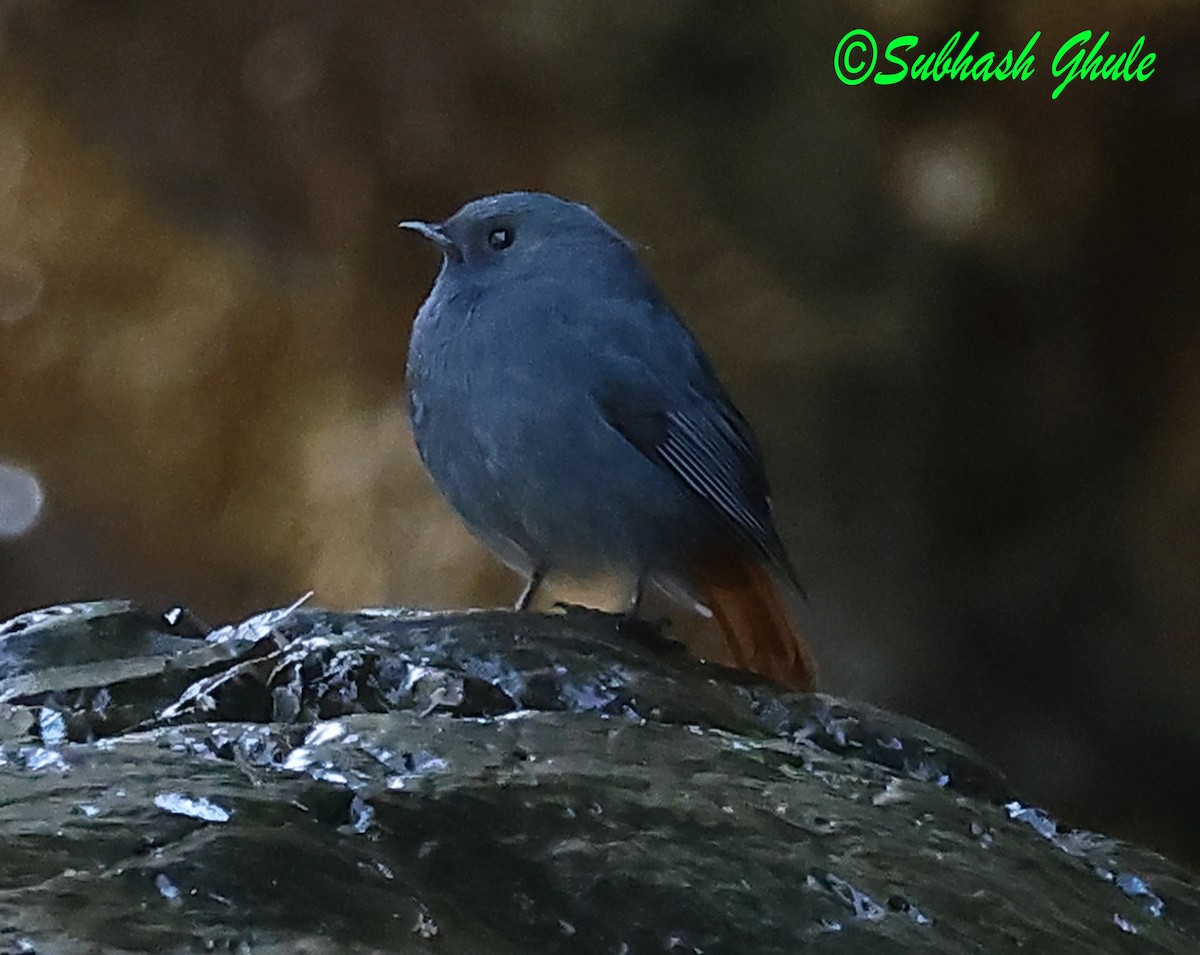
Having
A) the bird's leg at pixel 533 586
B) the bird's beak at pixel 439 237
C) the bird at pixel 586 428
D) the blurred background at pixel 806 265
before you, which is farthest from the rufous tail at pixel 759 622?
the blurred background at pixel 806 265

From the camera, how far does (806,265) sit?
4887 millimetres

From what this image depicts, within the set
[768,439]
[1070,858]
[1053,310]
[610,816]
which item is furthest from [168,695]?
[1053,310]

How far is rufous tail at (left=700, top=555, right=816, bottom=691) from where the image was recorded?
281 cm

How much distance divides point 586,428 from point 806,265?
2.46 meters

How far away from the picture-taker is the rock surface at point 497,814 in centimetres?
120

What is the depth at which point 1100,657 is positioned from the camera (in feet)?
16.1

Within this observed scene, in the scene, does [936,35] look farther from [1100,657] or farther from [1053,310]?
[1100,657]

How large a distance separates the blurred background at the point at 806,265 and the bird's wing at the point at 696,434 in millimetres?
2149

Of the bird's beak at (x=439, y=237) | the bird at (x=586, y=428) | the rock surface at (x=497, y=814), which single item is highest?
the bird's beak at (x=439, y=237)

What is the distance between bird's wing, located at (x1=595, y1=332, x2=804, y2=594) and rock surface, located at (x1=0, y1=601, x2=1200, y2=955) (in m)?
0.40

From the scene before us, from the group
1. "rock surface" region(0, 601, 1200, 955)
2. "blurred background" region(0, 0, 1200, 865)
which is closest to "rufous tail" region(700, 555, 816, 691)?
"rock surface" region(0, 601, 1200, 955)

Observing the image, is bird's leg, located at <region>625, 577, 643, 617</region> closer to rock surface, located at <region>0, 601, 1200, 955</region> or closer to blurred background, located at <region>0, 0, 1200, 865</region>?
rock surface, located at <region>0, 601, 1200, 955</region>

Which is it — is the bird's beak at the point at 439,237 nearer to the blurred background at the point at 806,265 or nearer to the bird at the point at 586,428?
the bird at the point at 586,428

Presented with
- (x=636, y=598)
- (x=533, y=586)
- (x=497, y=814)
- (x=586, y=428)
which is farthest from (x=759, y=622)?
(x=497, y=814)
